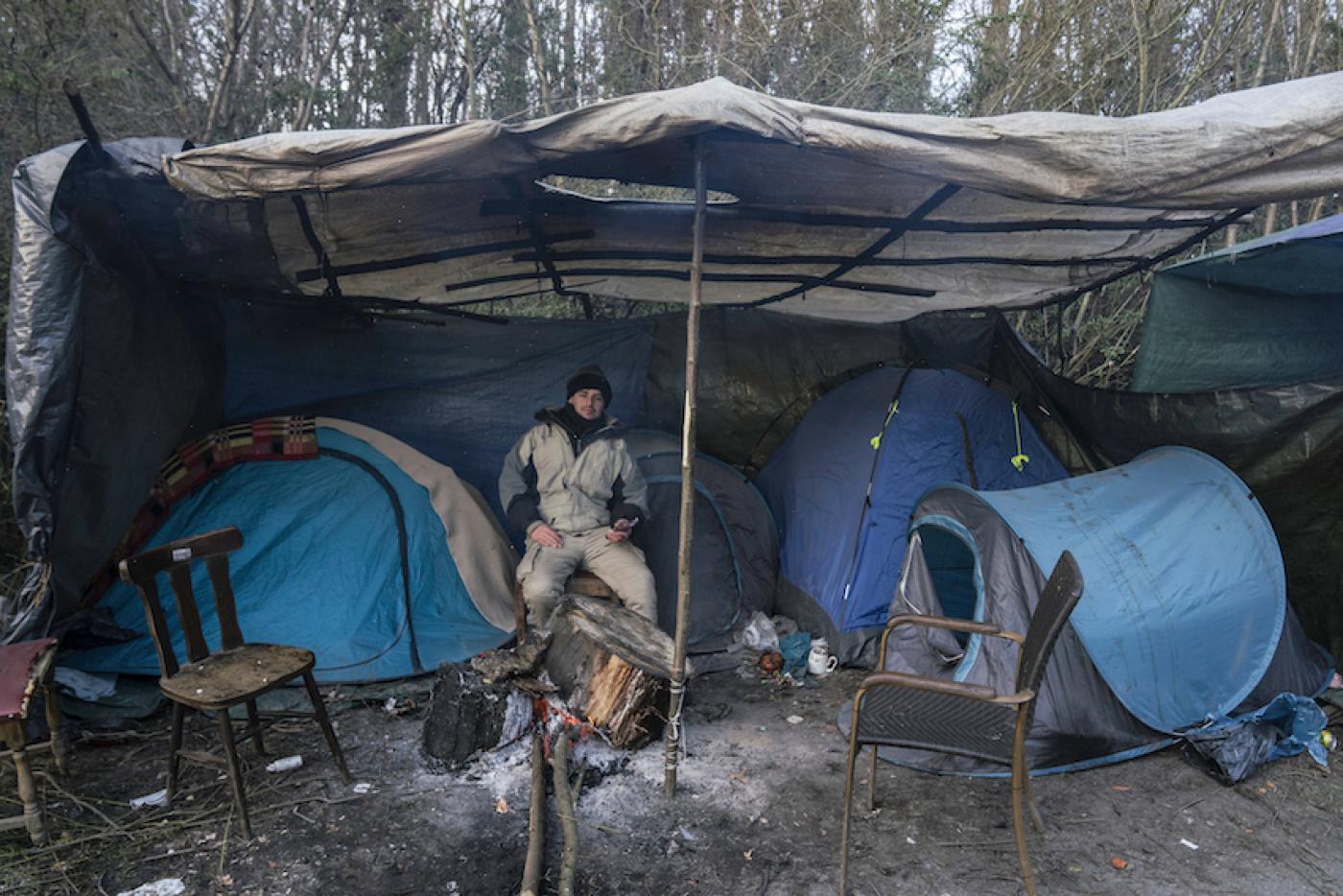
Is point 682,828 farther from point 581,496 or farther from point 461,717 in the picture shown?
point 581,496

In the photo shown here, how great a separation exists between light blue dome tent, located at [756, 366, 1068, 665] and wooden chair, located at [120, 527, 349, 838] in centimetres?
283

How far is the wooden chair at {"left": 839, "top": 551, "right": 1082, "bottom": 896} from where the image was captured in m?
2.51

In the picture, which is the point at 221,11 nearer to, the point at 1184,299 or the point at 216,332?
the point at 216,332

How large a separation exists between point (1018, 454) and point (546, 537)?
2.96 metres

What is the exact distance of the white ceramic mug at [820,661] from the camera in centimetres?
471

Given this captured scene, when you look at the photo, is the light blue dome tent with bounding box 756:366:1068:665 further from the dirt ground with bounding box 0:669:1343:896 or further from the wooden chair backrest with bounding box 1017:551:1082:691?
the wooden chair backrest with bounding box 1017:551:1082:691

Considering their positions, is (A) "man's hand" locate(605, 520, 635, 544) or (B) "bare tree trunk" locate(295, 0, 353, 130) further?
A: (B) "bare tree trunk" locate(295, 0, 353, 130)

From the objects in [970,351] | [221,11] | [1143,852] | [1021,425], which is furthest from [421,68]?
[1143,852]

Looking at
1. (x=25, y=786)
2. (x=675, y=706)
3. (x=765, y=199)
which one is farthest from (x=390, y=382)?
(x=675, y=706)

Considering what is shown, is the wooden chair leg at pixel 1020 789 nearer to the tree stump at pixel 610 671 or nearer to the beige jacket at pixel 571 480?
the tree stump at pixel 610 671

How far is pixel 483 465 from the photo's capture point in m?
6.01

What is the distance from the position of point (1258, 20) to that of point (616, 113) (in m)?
8.05

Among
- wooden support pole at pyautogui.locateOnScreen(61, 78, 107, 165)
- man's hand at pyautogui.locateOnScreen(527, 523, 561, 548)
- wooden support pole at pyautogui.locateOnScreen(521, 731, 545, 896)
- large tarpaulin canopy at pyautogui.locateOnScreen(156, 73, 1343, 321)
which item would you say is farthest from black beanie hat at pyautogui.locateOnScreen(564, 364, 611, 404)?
wooden support pole at pyautogui.locateOnScreen(61, 78, 107, 165)

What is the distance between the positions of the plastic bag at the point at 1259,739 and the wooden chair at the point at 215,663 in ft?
12.1
